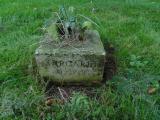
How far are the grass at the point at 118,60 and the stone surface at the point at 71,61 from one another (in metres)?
0.16

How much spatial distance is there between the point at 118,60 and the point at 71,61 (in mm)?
774

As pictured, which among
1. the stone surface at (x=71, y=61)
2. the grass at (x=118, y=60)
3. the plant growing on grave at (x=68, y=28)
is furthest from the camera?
the plant growing on grave at (x=68, y=28)

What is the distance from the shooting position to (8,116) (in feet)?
10.3

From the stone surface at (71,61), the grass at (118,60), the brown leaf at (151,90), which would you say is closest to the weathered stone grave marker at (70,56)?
the stone surface at (71,61)

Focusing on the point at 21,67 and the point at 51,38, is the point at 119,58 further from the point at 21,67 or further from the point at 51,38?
the point at 21,67

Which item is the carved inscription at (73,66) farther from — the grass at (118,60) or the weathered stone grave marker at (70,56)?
the grass at (118,60)

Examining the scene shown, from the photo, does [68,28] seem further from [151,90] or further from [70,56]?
[151,90]

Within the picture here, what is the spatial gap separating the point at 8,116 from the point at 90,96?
77cm

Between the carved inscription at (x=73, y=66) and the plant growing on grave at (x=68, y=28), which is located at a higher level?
the plant growing on grave at (x=68, y=28)

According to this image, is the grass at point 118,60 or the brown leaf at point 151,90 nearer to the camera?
Answer: the grass at point 118,60

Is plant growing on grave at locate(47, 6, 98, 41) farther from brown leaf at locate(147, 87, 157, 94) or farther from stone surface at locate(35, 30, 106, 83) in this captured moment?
brown leaf at locate(147, 87, 157, 94)

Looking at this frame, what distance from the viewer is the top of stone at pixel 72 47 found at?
3350 millimetres

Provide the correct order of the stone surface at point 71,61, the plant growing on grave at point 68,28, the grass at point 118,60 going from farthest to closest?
the plant growing on grave at point 68,28
the stone surface at point 71,61
the grass at point 118,60

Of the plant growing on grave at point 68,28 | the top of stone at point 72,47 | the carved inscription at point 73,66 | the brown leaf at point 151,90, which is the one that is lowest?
the brown leaf at point 151,90
